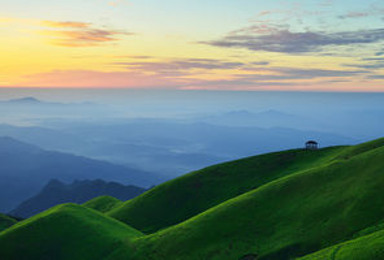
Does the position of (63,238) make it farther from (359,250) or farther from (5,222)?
(5,222)

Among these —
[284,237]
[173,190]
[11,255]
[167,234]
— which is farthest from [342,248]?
[173,190]

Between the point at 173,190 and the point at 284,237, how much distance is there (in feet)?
191

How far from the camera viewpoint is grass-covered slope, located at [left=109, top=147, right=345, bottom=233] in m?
89.5

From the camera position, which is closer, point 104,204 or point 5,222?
point 5,222

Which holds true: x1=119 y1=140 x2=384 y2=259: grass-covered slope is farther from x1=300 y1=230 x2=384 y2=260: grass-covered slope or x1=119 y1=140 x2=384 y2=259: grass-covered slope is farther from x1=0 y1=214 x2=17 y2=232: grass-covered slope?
x1=0 y1=214 x2=17 y2=232: grass-covered slope

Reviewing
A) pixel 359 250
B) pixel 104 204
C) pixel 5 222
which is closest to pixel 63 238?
pixel 359 250

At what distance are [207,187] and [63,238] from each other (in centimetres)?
4813

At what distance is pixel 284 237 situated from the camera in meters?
45.8

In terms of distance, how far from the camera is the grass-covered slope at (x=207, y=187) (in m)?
89.5

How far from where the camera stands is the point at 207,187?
99.3 meters

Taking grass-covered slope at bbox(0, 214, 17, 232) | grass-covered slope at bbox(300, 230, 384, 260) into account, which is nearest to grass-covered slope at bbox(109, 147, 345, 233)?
grass-covered slope at bbox(0, 214, 17, 232)

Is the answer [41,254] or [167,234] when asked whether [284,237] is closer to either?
[167,234]

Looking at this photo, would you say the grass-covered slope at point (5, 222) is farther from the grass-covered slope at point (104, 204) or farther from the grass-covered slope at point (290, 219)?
the grass-covered slope at point (290, 219)

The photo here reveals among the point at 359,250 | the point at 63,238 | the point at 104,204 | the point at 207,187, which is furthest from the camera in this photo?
the point at 104,204
